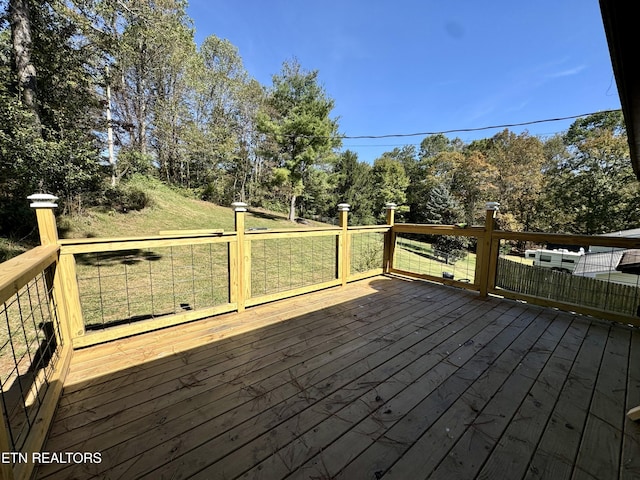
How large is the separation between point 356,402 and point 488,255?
109 inches

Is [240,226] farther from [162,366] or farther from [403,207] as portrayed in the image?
[403,207]

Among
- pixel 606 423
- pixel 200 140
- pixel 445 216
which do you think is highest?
pixel 200 140

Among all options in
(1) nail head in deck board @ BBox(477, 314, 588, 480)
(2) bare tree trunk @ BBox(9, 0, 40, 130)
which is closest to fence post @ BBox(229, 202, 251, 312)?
(1) nail head in deck board @ BBox(477, 314, 588, 480)

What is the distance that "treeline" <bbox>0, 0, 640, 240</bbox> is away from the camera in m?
5.06

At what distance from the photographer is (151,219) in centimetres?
880

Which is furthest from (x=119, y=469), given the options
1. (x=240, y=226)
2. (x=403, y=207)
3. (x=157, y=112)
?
(x=403, y=207)

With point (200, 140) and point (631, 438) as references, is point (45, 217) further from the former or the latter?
point (200, 140)

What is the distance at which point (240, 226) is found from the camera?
2.75m

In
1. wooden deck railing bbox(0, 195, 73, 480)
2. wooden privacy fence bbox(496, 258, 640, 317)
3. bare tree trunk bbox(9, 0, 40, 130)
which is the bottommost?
wooden privacy fence bbox(496, 258, 640, 317)

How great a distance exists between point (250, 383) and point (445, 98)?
16460 mm

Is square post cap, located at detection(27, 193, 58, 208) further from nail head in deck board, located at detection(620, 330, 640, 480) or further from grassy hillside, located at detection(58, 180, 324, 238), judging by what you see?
grassy hillside, located at detection(58, 180, 324, 238)

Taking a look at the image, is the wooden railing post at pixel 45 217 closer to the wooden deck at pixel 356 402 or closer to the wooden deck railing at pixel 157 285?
the wooden deck railing at pixel 157 285

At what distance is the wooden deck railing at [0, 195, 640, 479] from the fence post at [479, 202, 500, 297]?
12mm

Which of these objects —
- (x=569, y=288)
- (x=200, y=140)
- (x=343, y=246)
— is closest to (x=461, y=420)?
(x=343, y=246)
